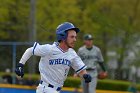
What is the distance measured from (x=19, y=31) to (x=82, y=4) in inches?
186

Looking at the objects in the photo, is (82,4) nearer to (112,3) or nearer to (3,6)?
(112,3)

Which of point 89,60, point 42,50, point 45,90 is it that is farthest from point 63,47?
point 89,60

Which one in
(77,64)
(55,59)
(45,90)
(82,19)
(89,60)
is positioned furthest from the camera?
(82,19)

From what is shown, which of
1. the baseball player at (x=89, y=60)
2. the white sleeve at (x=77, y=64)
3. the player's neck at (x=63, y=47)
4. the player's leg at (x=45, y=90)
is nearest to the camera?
the player's leg at (x=45, y=90)

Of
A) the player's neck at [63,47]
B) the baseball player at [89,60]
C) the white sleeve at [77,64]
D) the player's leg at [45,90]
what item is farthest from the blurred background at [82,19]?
the player's leg at [45,90]

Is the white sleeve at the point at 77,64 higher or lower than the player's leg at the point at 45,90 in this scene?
higher

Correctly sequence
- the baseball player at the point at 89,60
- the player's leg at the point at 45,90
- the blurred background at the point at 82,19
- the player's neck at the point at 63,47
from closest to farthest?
the player's leg at the point at 45,90, the player's neck at the point at 63,47, the baseball player at the point at 89,60, the blurred background at the point at 82,19

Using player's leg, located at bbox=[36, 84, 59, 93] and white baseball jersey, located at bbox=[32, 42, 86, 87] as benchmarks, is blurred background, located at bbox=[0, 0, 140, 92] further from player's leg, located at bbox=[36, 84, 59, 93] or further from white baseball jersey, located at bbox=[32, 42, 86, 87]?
player's leg, located at bbox=[36, 84, 59, 93]

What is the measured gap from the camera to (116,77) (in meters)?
36.2

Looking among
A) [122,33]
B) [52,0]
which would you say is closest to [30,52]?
[52,0]

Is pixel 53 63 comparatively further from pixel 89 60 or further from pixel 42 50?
pixel 89 60

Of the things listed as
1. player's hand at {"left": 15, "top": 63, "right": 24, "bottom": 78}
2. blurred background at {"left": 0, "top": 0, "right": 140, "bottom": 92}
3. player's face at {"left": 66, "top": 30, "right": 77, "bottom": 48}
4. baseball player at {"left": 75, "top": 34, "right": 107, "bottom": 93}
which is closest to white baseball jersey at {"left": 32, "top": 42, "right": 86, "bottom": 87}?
player's face at {"left": 66, "top": 30, "right": 77, "bottom": 48}

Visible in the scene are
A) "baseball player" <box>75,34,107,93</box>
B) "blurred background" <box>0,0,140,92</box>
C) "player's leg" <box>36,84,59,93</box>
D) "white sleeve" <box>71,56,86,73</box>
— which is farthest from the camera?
"blurred background" <box>0,0,140,92</box>

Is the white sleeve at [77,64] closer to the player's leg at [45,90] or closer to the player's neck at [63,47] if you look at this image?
the player's neck at [63,47]
